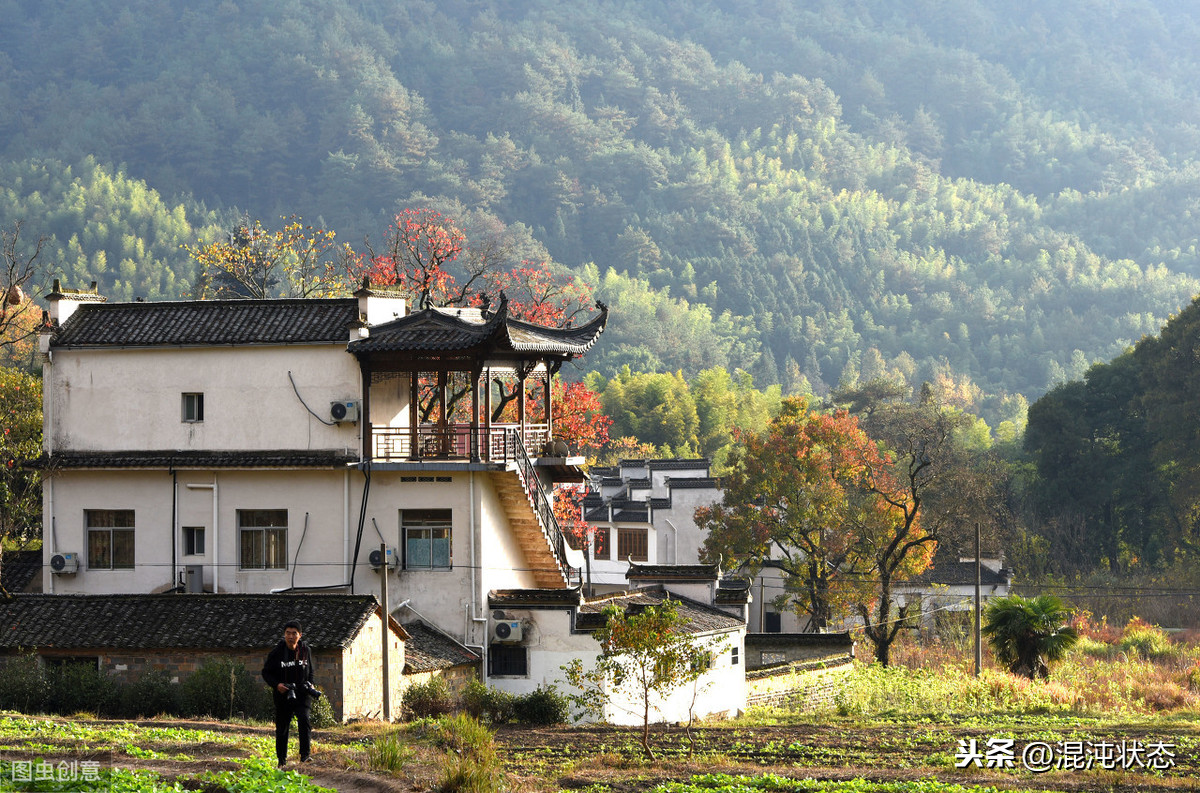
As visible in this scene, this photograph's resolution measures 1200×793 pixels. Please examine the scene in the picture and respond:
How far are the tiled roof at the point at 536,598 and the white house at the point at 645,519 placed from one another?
2407cm

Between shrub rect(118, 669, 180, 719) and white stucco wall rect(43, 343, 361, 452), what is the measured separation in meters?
7.64

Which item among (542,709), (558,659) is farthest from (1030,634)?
(542,709)

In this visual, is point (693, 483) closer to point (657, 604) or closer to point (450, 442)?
point (657, 604)

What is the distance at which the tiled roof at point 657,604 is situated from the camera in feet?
100

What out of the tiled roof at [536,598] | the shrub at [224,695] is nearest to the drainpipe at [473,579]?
the tiled roof at [536,598]

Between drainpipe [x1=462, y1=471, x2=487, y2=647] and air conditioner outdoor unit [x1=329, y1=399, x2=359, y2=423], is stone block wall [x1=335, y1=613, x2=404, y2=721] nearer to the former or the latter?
drainpipe [x1=462, y1=471, x2=487, y2=647]

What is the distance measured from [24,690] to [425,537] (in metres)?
9.36

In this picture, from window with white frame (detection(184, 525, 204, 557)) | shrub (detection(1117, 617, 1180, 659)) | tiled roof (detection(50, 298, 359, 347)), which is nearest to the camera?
tiled roof (detection(50, 298, 359, 347))

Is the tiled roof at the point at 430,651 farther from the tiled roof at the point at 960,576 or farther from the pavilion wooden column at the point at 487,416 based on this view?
the tiled roof at the point at 960,576

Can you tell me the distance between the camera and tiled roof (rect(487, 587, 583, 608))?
30.6 meters

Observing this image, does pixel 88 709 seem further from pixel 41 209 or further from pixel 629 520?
pixel 41 209

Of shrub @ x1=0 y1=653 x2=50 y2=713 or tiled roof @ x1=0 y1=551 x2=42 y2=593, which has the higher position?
tiled roof @ x1=0 y1=551 x2=42 y2=593

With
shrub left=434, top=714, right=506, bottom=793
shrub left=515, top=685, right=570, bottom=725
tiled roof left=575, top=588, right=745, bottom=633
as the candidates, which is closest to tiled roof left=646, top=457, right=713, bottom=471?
tiled roof left=575, top=588, right=745, bottom=633

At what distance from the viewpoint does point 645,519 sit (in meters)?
58.6
